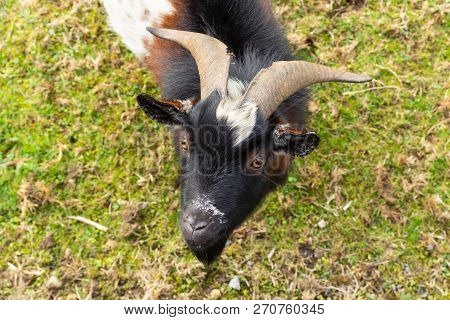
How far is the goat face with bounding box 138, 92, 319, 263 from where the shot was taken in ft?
11.2

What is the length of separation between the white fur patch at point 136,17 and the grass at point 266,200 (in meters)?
0.60

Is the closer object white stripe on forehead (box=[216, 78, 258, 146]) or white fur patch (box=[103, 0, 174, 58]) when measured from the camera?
white stripe on forehead (box=[216, 78, 258, 146])

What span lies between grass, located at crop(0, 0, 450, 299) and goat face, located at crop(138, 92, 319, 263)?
153 cm

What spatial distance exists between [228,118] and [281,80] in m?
0.53

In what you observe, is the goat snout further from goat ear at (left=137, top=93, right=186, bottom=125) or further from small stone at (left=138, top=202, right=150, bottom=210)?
small stone at (left=138, top=202, right=150, bottom=210)

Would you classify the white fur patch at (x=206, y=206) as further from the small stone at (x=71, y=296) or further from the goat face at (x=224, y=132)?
the small stone at (x=71, y=296)

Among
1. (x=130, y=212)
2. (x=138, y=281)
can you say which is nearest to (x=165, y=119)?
(x=130, y=212)

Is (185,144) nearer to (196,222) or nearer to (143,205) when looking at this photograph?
(196,222)

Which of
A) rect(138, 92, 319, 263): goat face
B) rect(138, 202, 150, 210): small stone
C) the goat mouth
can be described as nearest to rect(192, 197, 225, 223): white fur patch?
rect(138, 92, 319, 263): goat face

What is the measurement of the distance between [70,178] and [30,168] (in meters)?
0.50

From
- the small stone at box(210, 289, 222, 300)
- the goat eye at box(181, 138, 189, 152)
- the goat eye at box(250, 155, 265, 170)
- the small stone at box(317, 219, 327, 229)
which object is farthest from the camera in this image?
the small stone at box(317, 219, 327, 229)

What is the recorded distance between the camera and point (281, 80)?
351cm

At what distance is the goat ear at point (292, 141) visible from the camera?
11.4ft

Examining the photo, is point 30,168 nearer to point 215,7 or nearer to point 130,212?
point 130,212
